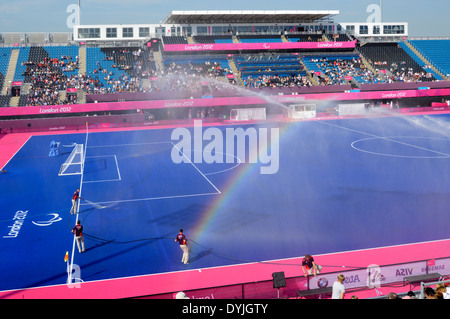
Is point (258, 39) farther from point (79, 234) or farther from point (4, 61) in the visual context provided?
point (79, 234)

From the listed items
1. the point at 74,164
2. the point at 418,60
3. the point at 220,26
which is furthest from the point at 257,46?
the point at 74,164

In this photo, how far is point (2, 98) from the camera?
188 ft

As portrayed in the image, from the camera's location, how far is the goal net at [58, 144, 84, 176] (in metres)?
33.0

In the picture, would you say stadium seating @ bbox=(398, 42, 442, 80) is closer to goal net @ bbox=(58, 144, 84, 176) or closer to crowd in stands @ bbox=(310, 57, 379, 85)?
crowd in stands @ bbox=(310, 57, 379, 85)

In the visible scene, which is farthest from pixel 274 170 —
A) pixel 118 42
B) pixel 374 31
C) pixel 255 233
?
pixel 374 31

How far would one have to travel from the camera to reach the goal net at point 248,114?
202ft

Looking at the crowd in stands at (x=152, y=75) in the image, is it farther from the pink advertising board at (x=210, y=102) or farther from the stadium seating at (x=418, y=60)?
the pink advertising board at (x=210, y=102)

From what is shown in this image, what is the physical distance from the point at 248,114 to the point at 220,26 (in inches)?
1027

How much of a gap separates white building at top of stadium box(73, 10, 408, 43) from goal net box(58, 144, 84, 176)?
40994mm

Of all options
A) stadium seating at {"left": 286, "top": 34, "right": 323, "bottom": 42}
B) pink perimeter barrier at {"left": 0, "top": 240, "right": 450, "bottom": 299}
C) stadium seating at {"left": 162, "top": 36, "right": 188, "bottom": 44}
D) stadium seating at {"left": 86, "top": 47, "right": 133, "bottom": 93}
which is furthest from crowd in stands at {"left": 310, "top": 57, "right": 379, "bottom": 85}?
pink perimeter barrier at {"left": 0, "top": 240, "right": 450, "bottom": 299}

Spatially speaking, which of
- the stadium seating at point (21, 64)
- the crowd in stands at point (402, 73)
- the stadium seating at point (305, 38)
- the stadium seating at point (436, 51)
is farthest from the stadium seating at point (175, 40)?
the stadium seating at point (436, 51)

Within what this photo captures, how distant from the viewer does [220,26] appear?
80188 mm

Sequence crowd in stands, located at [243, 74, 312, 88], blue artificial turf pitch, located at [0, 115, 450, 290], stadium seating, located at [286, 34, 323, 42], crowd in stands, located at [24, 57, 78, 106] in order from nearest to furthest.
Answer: blue artificial turf pitch, located at [0, 115, 450, 290] → crowd in stands, located at [24, 57, 78, 106] → crowd in stands, located at [243, 74, 312, 88] → stadium seating, located at [286, 34, 323, 42]
